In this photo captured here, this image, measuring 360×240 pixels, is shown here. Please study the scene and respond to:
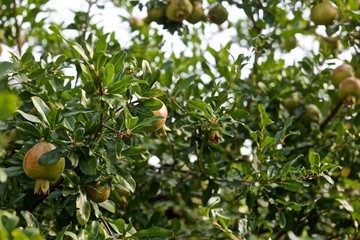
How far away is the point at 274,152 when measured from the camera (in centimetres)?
275

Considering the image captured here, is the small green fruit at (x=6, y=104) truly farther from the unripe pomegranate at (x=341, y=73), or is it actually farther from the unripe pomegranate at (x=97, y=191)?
the unripe pomegranate at (x=341, y=73)

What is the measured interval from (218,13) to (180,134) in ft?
2.63

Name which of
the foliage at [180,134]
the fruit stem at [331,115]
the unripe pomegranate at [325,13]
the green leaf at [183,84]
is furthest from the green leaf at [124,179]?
the fruit stem at [331,115]

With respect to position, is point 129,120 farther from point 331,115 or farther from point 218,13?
point 331,115

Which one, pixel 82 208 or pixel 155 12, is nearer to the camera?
pixel 82 208

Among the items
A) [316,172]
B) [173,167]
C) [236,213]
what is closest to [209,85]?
[173,167]

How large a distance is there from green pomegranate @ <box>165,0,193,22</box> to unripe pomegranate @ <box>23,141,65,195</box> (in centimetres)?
152

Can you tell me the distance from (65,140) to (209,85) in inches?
62.9

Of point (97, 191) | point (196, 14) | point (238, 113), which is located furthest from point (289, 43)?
point (97, 191)

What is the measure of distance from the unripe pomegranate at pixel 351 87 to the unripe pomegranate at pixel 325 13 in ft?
1.10

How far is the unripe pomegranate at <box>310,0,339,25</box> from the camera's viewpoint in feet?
10.7

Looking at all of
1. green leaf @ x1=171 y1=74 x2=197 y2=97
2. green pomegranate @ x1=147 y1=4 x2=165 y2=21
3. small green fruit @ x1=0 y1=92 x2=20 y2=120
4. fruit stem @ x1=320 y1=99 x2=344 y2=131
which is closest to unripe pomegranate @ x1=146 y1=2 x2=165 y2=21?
green pomegranate @ x1=147 y1=4 x2=165 y2=21

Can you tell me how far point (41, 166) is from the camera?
6.40 ft

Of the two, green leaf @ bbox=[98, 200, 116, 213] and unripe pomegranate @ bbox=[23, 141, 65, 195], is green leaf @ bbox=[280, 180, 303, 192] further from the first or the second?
unripe pomegranate @ bbox=[23, 141, 65, 195]
